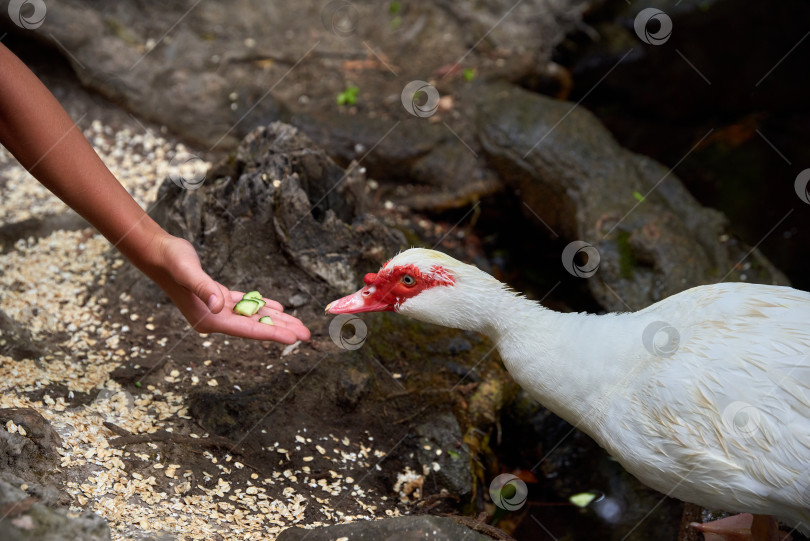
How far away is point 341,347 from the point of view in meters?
3.51

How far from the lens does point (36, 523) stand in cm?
183

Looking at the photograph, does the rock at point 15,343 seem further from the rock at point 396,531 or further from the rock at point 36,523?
the rock at point 396,531

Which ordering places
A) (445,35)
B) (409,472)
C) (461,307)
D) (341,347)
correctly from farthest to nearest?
1. (445,35)
2. (341,347)
3. (409,472)
4. (461,307)

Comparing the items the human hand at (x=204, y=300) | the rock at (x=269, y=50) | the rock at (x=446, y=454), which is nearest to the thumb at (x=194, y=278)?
the human hand at (x=204, y=300)

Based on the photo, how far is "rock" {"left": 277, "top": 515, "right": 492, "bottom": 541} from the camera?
230cm

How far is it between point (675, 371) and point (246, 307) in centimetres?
179

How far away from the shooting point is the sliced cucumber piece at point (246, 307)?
2.91 meters

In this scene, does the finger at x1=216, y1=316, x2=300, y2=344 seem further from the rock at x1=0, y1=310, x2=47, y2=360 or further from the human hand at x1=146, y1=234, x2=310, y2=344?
the rock at x1=0, y1=310, x2=47, y2=360

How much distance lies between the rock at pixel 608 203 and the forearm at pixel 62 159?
271cm

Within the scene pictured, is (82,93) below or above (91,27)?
below

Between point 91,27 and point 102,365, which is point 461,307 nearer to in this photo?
point 102,365

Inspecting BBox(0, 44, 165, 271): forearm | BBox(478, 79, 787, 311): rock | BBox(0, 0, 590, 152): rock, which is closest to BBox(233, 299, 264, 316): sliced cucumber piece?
BBox(0, 44, 165, 271): forearm

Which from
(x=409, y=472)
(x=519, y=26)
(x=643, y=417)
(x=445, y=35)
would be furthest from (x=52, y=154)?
(x=519, y=26)

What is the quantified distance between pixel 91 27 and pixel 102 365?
3.29 meters
